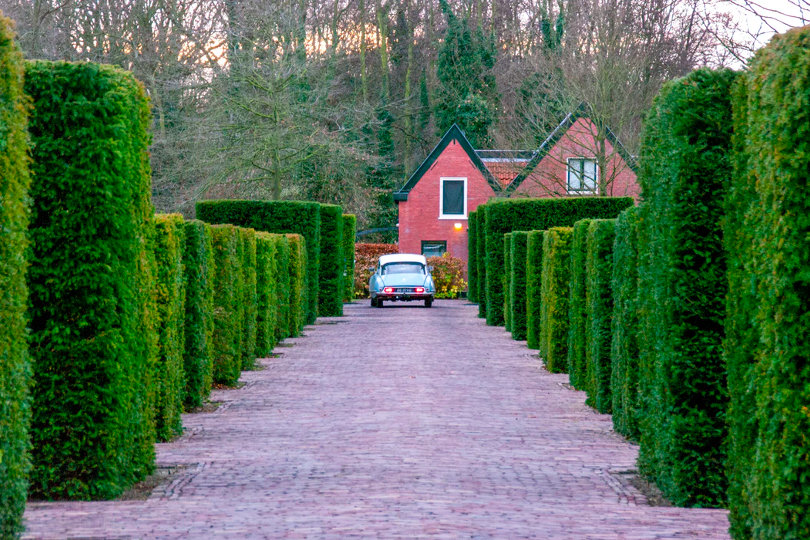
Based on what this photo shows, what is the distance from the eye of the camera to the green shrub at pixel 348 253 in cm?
3766

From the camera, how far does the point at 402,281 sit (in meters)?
35.7

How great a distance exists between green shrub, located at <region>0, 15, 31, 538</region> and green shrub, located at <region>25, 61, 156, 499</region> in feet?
4.90

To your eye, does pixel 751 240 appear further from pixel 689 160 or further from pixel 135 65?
pixel 135 65

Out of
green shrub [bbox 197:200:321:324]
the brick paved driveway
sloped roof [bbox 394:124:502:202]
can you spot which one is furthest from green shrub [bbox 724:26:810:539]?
sloped roof [bbox 394:124:502:202]

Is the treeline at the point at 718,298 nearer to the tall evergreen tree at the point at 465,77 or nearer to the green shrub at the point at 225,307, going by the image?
the green shrub at the point at 225,307

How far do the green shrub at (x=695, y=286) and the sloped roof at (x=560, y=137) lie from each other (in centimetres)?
2736

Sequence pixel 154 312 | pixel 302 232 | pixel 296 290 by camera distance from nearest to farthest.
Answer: pixel 154 312 < pixel 296 290 < pixel 302 232

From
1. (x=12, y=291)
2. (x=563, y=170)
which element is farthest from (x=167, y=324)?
(x=563, y=170)

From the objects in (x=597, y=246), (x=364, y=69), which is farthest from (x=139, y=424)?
(x=364, y=69)

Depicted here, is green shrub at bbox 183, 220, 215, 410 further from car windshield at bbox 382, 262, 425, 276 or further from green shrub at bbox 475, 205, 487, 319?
car windshield at bbox 382, 262, 425, 276

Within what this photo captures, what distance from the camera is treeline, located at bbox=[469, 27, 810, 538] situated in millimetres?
4789

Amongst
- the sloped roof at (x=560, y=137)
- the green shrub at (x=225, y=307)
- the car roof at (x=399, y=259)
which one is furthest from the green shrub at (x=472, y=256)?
the green shrub at (x=225, y=307)

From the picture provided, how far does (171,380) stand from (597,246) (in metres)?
4.56

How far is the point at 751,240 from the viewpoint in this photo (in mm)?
5492
